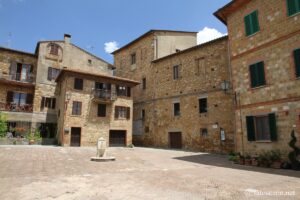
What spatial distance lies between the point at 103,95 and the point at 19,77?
35.4 ft

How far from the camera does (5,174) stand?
8.09 m

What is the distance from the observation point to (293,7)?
11430 mm

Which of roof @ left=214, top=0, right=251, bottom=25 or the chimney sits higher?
the chimney

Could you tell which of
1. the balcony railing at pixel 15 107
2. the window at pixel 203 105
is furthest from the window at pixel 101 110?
the window at pixel 203 105

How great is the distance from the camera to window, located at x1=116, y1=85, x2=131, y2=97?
25719mm

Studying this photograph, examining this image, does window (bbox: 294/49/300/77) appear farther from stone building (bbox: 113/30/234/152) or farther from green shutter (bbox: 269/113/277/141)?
stone building (bbox: 113/30/234/152)

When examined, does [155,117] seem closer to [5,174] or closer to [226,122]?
[226,122]

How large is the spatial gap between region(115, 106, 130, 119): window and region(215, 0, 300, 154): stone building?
1421 centimetres

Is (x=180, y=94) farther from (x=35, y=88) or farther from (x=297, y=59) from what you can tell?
(x=35, y=88)

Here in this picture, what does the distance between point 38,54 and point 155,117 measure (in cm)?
1617

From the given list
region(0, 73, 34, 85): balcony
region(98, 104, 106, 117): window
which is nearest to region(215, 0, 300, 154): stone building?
region(98, 104, 106, 117): window

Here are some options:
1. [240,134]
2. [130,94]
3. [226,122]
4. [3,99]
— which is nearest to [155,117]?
[130,94]

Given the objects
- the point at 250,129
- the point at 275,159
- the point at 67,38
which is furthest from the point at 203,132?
the point at 67,38

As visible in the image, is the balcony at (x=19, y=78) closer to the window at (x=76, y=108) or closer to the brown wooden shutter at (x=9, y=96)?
the brown wooden shutter at (x=9, y=96)
